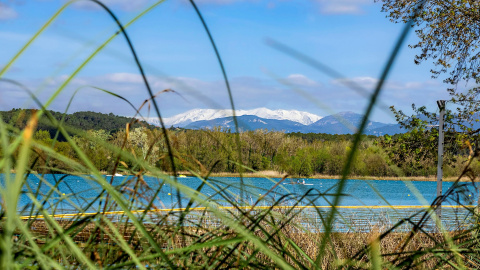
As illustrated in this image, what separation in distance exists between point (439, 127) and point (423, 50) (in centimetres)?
117

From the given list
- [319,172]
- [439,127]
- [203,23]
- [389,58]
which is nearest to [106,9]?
[203,23]

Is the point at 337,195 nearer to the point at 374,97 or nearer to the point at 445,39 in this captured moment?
the point at 374,97

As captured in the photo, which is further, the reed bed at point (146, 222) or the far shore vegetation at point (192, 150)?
the far shore vegetation at point (192, 150)

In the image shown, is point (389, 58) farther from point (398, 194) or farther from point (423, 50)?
point (398, 194)

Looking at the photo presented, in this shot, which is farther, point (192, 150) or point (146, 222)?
point (192, 150)

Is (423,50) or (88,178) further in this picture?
(423,50)

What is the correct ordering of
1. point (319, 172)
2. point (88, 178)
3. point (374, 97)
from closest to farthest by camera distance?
point (374, 97) < point (88, 178) < point (319, 172)

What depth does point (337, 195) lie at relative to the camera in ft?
0.99

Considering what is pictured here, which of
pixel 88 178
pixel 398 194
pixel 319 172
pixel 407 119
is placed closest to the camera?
pixel 88 178

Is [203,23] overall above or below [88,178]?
above

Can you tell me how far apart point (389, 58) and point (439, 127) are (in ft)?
22.2

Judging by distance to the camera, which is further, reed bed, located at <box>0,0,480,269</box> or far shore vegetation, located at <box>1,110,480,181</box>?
far shore vegetation, located at <box>1,110,480,181</box>

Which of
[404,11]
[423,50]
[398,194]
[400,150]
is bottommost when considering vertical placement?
[398,194]

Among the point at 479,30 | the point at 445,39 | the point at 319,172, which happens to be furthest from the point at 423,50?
the point at 319,172
